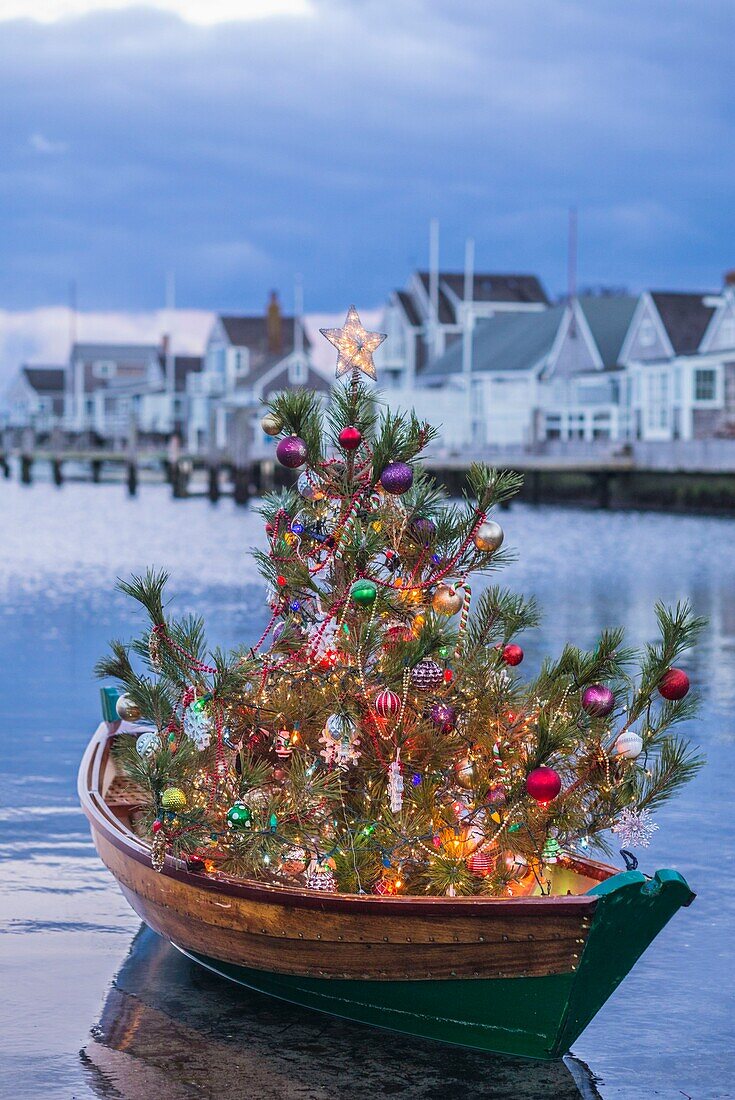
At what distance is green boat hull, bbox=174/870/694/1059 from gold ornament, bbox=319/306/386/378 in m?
Result: 2.45

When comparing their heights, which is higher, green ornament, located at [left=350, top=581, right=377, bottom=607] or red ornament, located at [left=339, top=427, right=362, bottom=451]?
red ornament, located at [left=339, top=427, right=362, bottom=451]

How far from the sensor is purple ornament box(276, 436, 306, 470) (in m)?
6.79

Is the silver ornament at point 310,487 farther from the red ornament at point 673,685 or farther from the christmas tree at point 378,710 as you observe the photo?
the red ornament at point 673,685

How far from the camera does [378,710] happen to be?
6.55 meters

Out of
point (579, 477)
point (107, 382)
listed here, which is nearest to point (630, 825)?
point (579, 477)

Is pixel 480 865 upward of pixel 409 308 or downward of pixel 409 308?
downward

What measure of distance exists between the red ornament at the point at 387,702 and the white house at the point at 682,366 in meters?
48.6

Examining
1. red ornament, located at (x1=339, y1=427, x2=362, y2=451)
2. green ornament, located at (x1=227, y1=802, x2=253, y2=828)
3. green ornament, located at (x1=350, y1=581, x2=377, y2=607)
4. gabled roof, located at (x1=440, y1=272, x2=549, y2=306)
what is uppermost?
gabled roof, located at (x1=440, y1=272, x2=549, y2=306)

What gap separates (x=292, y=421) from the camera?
6.92 meters

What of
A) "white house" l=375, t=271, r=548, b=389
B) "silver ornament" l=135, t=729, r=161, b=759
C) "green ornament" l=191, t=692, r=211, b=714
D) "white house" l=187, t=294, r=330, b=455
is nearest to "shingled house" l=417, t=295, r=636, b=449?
"white house" l=375, t=271, r=548, b=389

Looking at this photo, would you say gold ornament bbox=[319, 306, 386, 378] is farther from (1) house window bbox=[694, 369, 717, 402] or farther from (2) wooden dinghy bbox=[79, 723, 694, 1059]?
(1) house window bbox=[694, 369, 717, 402]

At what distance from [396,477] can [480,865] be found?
1.62 m

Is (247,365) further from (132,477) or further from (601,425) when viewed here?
(601,425)

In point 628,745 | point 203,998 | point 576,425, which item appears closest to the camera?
point 628,745
